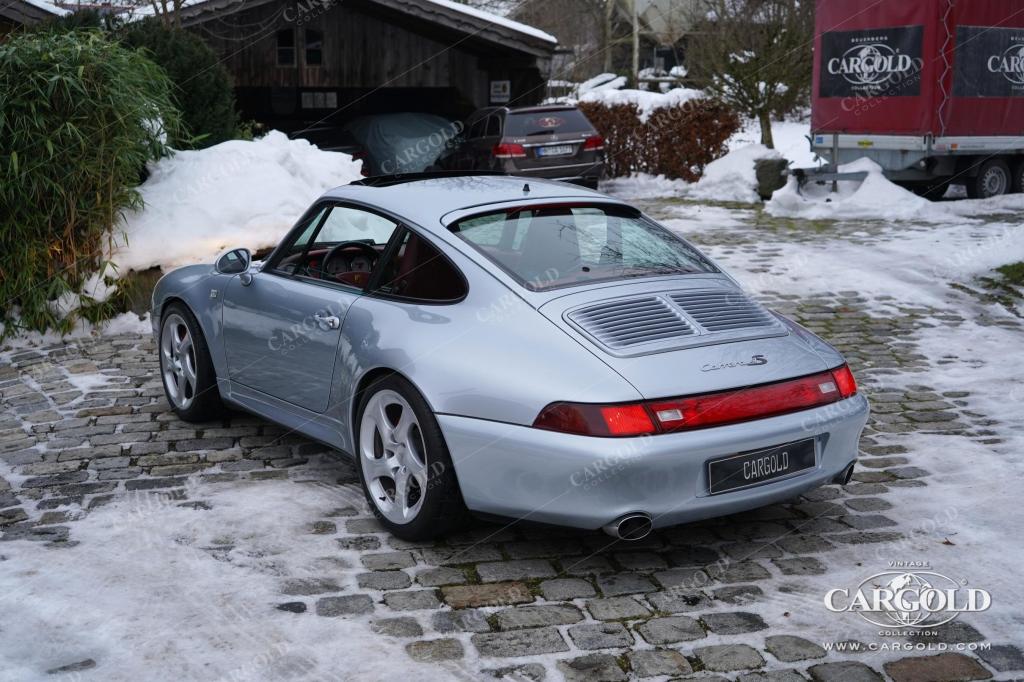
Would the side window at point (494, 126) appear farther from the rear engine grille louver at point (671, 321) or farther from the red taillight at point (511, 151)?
the rear engine grille louver at point (671, 321)

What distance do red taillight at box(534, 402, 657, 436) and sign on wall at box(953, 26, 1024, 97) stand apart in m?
13.8

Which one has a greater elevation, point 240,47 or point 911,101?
point 240,47

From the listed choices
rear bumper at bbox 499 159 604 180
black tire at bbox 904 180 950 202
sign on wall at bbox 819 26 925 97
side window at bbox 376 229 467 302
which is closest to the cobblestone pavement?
side window at bbox 376 229 467 302

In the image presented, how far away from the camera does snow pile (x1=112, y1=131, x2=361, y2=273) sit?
10422 millimetres

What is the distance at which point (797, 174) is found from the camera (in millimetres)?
17250

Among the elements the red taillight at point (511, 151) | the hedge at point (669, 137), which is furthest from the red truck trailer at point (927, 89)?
the red taillight at point (511, 151)

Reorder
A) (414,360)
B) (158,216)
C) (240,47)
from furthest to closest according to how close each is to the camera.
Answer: (240,47)
(158,216)
(414,360)

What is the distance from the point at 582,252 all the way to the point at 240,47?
Answer: 652 inches

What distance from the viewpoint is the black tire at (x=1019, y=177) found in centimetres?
1753

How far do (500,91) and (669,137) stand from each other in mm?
3518

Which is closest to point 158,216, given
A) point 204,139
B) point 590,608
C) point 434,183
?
point 204,139

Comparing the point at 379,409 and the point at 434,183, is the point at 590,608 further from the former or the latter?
the point at 434,183

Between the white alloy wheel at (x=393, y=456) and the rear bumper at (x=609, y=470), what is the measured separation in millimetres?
289

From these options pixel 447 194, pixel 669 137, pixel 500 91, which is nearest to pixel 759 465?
pixel 447 194
